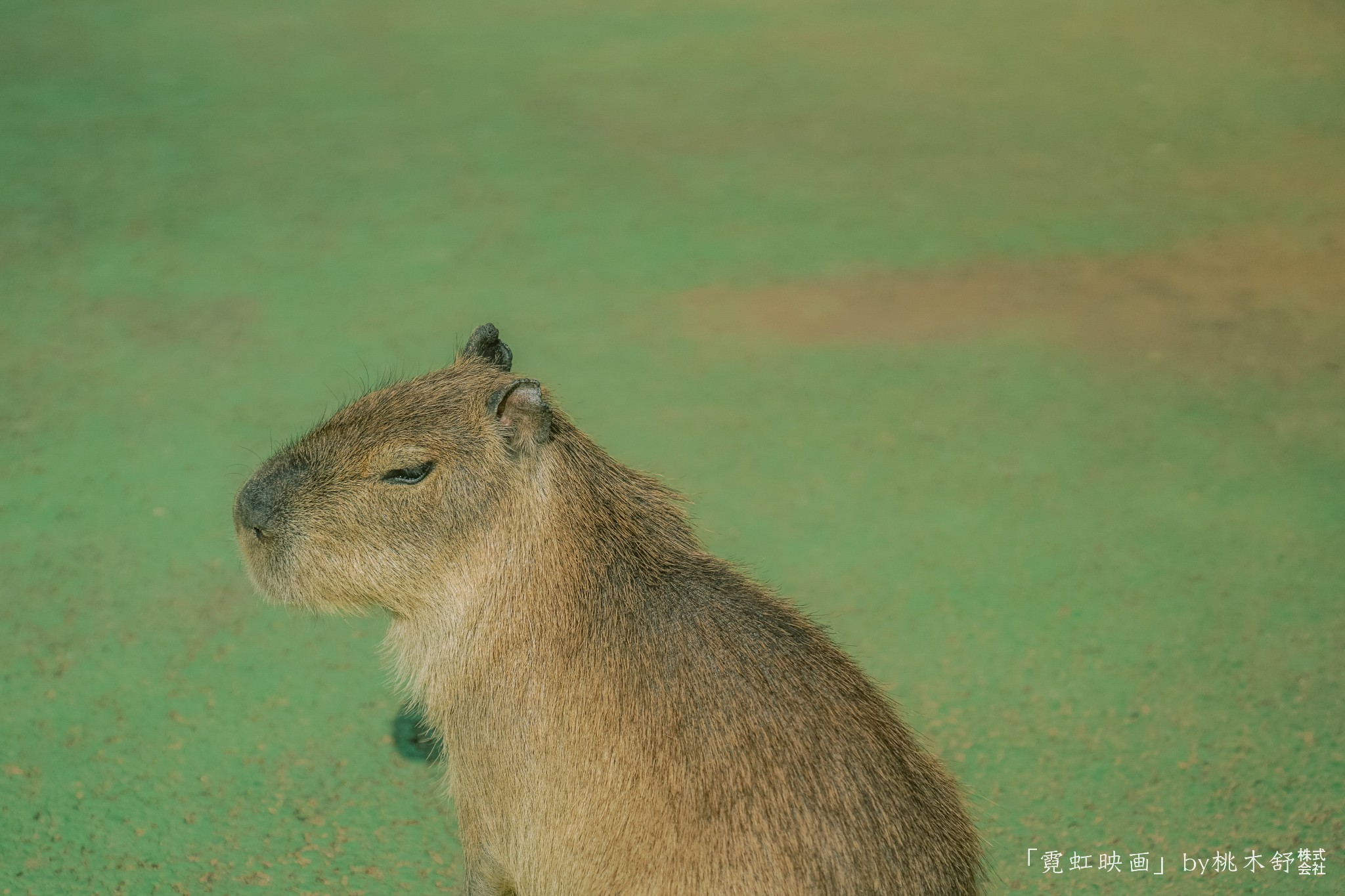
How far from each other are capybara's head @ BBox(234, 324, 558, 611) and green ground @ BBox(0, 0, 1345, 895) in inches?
29.1

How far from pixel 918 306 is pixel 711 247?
0.94m

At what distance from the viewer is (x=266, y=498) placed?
245cm

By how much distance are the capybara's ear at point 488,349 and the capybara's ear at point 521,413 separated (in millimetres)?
257

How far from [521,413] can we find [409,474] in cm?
24

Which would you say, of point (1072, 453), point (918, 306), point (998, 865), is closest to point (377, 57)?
point (918, 306)

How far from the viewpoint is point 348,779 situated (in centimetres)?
303

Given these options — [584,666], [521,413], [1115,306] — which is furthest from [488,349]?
[1115,306]

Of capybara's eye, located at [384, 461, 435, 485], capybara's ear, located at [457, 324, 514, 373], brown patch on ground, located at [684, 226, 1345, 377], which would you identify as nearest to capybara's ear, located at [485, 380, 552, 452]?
capybara's eye, located at [384, 461, 435, 485]

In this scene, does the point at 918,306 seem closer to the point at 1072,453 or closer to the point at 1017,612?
the point at 1072,453

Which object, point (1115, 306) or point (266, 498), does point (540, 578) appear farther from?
point (1115, 306)

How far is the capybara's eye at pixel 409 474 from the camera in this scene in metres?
2.41

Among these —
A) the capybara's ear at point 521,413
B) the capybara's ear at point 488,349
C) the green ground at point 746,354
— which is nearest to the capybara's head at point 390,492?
the capybara's ear at point 521,413

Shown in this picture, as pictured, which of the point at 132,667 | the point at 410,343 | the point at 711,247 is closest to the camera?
the point at 132,667

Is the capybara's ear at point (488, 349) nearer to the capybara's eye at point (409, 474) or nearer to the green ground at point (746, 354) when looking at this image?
the capybara's eye at point (409, 474)
